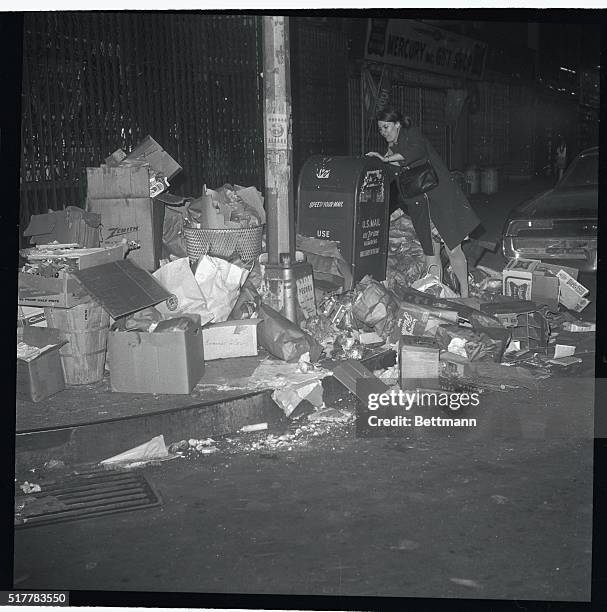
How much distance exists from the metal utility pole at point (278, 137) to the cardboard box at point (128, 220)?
3.69 ft

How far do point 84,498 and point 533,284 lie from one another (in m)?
5.08

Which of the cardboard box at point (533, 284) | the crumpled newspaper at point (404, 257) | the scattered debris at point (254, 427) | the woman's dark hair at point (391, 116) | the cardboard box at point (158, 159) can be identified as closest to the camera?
the scattered debris at point (254, 427)

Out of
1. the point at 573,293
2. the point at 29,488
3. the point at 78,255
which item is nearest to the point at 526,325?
the point at 573,293

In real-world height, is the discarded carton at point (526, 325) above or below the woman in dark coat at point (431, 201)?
below

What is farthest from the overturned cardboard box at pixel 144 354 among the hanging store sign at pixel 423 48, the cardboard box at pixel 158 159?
the hanging store sign at pixel 423 48

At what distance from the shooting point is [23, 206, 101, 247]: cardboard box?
6.68 metres

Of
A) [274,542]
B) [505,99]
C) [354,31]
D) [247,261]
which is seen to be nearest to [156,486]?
[274,542]

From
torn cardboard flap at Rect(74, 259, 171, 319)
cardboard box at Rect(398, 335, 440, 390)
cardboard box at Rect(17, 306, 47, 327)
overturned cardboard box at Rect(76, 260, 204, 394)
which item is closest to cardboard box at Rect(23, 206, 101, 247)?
torn cardboard flap at Rect(74, 259, 171, 319)

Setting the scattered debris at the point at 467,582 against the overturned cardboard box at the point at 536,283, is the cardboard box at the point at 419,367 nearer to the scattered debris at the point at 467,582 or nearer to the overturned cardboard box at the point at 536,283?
the overturned cardboard box at the point at 536,283

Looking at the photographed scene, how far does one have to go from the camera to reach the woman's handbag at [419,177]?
320 inches

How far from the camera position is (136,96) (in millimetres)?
8539

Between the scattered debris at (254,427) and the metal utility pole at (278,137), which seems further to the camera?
the metal utility pole at (278,137)

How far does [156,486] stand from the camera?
4566mm

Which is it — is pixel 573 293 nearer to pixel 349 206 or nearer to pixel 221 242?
pixel 349 206
